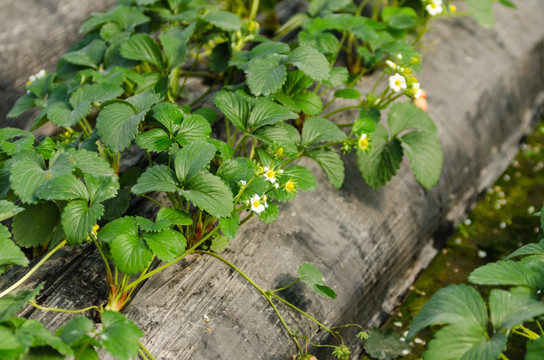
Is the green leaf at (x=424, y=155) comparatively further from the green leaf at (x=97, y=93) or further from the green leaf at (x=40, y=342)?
the green leaf at (x=40, y=342)

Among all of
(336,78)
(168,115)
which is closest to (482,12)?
(336,78)

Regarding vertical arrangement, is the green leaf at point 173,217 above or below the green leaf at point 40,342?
below

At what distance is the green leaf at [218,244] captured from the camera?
1.51 m

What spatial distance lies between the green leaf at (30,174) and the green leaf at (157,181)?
→ 0.16 m

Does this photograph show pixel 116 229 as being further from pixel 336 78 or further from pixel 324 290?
pixel 336 78

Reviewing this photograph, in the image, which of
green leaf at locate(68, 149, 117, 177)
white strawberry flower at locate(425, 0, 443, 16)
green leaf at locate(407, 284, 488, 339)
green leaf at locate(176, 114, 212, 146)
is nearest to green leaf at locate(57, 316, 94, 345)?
green leaf at locate(68, 149, 117, 177)

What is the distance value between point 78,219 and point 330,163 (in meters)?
0.70

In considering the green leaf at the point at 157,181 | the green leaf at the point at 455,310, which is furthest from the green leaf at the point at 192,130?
the green leaf at the point at 455,310

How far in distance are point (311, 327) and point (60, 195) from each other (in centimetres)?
73

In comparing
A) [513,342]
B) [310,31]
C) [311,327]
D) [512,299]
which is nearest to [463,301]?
[512,299]

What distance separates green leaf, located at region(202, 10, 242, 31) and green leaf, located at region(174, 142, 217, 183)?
61 cm

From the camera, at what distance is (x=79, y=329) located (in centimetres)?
107

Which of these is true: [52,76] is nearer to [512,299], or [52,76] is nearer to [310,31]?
[310,31]

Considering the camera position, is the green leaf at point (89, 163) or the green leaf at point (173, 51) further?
the green leaf at point (173, 51)
